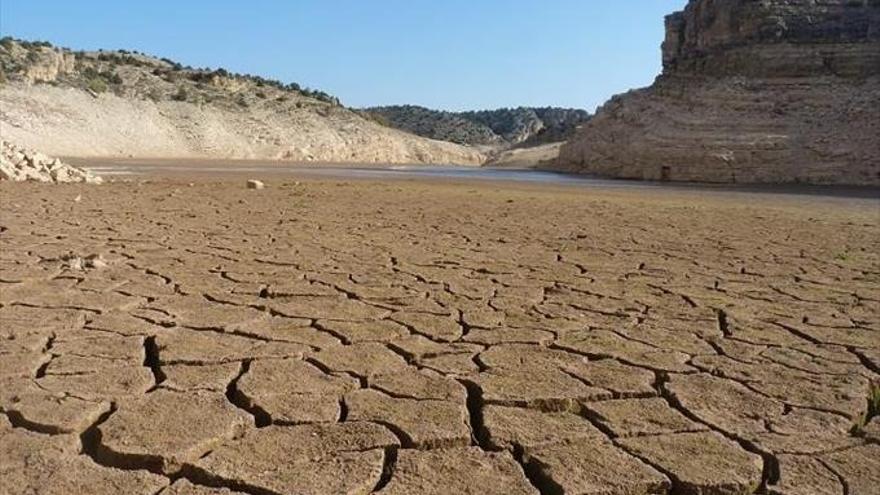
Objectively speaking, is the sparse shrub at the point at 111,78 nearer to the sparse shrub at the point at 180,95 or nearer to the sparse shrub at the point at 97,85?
the sparse shrub at the point at 97,85

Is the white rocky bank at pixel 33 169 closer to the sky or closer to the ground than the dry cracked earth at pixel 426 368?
closer to the sky

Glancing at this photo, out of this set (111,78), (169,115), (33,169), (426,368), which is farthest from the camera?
(111,78)

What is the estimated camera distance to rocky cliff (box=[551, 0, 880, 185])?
865 inches

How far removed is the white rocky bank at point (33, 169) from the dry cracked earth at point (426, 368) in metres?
7.14

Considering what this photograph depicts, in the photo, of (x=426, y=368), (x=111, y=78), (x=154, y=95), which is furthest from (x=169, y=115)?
(x=426, y=368)

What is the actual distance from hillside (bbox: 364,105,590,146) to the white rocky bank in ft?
183

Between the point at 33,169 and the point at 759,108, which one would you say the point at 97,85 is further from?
the point at 759,108

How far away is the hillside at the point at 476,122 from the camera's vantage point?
7525cm

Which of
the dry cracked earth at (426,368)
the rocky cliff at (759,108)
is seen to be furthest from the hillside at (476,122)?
the dry cracked earth at (426,368)

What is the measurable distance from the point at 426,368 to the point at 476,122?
274 feet

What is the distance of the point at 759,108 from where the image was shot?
24.3 meters

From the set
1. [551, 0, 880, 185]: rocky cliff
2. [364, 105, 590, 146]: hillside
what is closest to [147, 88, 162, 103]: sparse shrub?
[551, 0, 880, 185]: rocky cliff

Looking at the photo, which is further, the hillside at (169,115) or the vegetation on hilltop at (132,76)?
the vegetation on hilltop at (132,76)

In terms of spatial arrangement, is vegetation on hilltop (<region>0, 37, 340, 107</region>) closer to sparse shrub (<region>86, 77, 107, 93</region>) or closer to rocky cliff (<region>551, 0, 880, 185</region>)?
sparse shrub (<region>86, 77, 107, 93</region>)
